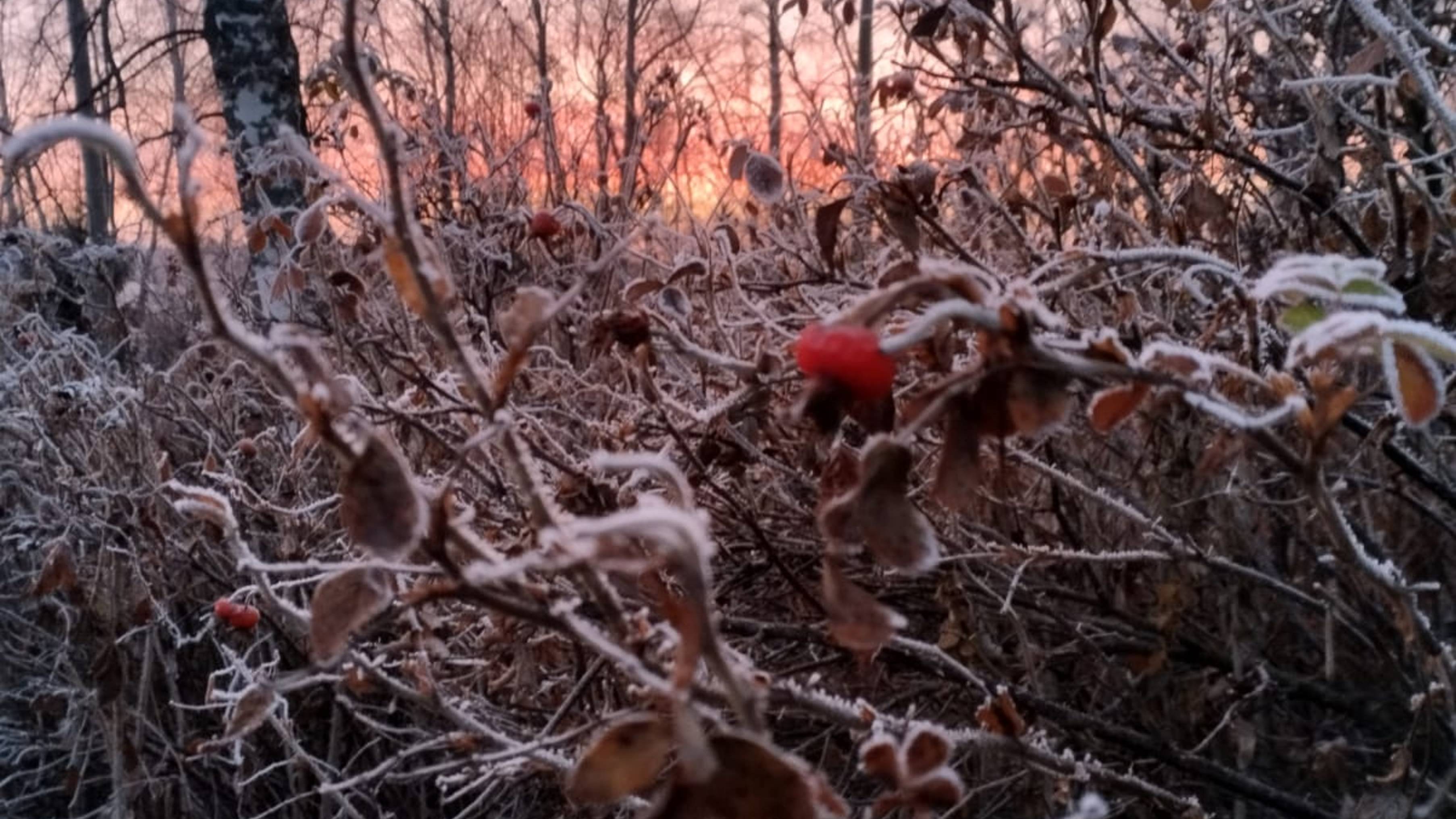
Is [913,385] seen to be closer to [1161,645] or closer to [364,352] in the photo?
[1161,645]

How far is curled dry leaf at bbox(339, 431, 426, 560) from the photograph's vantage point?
50 cm

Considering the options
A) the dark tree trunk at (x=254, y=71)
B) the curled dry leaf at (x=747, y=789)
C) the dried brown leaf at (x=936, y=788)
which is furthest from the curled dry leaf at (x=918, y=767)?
the dark tree trunk at (x=254, y=71)

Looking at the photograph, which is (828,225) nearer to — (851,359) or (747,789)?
(851,359)

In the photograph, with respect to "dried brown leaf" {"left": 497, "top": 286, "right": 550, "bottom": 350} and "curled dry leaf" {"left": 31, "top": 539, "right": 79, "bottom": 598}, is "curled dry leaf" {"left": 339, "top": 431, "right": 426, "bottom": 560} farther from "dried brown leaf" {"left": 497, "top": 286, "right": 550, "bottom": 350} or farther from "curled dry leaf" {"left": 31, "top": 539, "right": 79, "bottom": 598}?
"curled dry leaf" {"left": 31, "top": 539, "right": 79, "bottom": 598}

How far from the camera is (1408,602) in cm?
80

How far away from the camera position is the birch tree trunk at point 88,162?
682 centimetres

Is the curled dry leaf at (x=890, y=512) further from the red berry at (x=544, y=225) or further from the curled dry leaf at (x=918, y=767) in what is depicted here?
the red berry at (x=544, y=225)

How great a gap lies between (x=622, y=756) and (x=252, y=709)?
41 cm

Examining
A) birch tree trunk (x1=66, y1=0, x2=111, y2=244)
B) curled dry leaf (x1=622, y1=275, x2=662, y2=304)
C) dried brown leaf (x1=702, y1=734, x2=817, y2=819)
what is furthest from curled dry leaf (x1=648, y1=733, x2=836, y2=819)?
birch tree trunk (x1=66, y1=0, x2=111, y2=244)

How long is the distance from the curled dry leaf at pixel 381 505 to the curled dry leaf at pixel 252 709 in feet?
1.03

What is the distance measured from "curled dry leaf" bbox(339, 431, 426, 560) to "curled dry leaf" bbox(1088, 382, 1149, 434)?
0.36 m

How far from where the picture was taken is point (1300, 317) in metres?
0.66

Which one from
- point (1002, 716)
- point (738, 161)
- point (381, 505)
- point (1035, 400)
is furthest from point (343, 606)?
point (738, 161)

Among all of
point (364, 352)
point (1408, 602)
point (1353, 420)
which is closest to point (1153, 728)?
point (1353, 420)
